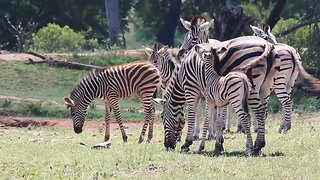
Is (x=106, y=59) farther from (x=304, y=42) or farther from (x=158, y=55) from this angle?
(x=158, y=55)

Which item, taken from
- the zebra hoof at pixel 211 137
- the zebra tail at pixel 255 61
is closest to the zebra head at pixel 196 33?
the zebra hoof at pixel 211 137

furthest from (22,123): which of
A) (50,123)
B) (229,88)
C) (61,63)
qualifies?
Answer: (229,88)

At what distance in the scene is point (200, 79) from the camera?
14031 millimetres

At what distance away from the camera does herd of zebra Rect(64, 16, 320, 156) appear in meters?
13.1

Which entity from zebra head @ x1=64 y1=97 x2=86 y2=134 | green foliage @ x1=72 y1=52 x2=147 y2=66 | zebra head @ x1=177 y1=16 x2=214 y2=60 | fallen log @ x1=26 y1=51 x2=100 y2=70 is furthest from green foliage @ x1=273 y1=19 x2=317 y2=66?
zebra head @ x1=64 y1=97 x2=86 y2=134

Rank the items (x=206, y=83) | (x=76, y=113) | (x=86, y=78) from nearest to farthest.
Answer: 1. (x=206, y=83)
2. (x=86, y=78)
3. (x=76, y=113)

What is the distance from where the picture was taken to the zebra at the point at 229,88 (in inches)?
505

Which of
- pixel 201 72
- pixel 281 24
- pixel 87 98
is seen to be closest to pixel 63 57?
pixel 281 24

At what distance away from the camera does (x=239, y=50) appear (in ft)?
44.1

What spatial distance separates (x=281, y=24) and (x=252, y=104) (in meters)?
24.0

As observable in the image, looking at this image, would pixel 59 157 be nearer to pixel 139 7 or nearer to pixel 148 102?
pixel 148 102

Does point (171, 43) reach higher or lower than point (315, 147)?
lower

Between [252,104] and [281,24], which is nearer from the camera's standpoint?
[252,104]

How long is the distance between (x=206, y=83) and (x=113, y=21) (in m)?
25.4
